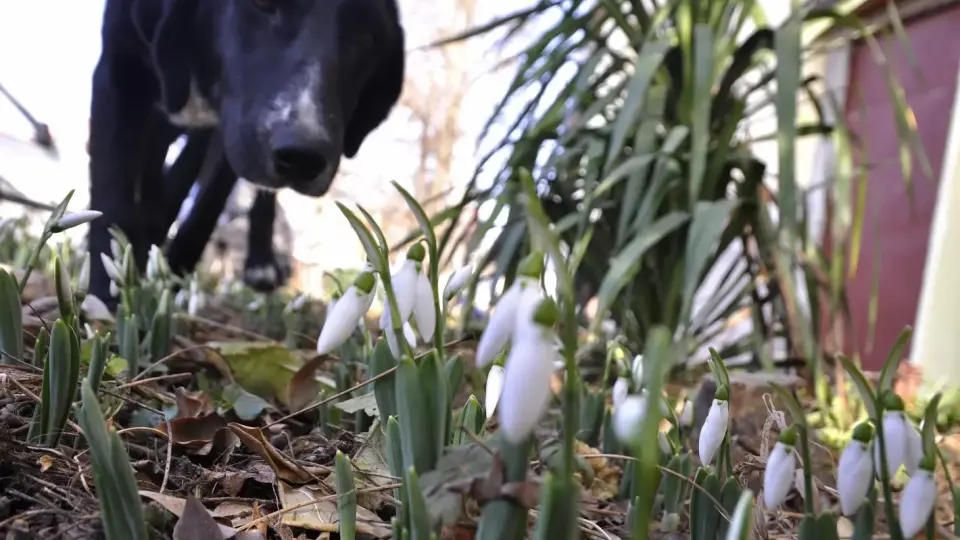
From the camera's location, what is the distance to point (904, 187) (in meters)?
2.92

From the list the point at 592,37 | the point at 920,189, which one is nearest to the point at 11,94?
the point at 592,37

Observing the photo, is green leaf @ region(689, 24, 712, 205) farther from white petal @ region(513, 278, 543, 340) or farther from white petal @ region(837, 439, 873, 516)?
white petal @ region(513, 278, 543, 340)

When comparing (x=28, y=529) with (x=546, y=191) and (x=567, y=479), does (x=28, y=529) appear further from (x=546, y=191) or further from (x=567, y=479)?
(x=546, y=191)

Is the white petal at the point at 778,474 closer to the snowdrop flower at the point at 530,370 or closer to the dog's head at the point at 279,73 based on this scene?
the snowdrop flower at the point at 530,370

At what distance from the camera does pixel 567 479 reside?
30cm

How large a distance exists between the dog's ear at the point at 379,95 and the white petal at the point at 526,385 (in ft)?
3.97

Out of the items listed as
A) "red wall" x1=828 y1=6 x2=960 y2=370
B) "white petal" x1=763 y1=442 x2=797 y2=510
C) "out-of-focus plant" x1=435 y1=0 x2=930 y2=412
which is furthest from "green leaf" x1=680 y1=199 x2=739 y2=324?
"red wall" x1=828 y1=6 x2=960 y2=370

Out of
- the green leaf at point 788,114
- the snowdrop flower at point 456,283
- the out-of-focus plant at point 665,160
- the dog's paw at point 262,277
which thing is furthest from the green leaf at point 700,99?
the dog's paw at point 262,277

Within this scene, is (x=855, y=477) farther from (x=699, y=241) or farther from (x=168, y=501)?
(x=699, y=241)

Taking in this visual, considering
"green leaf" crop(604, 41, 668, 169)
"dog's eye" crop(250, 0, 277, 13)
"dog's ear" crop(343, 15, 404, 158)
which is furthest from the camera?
"dog's ear" crop(343, 15, 404, 158)

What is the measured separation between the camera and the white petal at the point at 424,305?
0.42 meters

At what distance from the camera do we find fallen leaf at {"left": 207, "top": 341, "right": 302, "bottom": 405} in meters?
0.94

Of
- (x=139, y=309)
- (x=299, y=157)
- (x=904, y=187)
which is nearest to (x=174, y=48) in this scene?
(x=299, y=157)

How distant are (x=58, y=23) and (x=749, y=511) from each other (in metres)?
1.39
